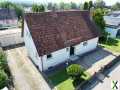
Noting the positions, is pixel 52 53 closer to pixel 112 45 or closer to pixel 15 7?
pixel 112 45

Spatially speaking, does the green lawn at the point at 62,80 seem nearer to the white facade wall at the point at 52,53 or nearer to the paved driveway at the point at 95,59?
the white facade wall at the point at 52,53

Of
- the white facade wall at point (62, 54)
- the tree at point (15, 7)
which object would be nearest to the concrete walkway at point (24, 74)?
the white facade wall at point (62, 54)

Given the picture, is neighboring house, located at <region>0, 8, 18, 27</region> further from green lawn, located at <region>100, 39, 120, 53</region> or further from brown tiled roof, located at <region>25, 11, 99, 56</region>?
green lawn, located at <region>100, 39, 120, 53</region>

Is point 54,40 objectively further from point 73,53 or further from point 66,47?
point 73,53

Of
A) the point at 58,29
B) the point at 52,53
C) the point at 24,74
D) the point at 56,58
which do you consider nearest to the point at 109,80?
the point at 56,58

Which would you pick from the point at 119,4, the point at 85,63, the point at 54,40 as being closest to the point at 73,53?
the point at 85,63

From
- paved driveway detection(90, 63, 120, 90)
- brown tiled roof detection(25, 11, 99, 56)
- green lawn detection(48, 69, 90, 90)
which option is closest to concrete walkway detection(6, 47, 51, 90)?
green lawn detection(48, 69, 90, 90)
